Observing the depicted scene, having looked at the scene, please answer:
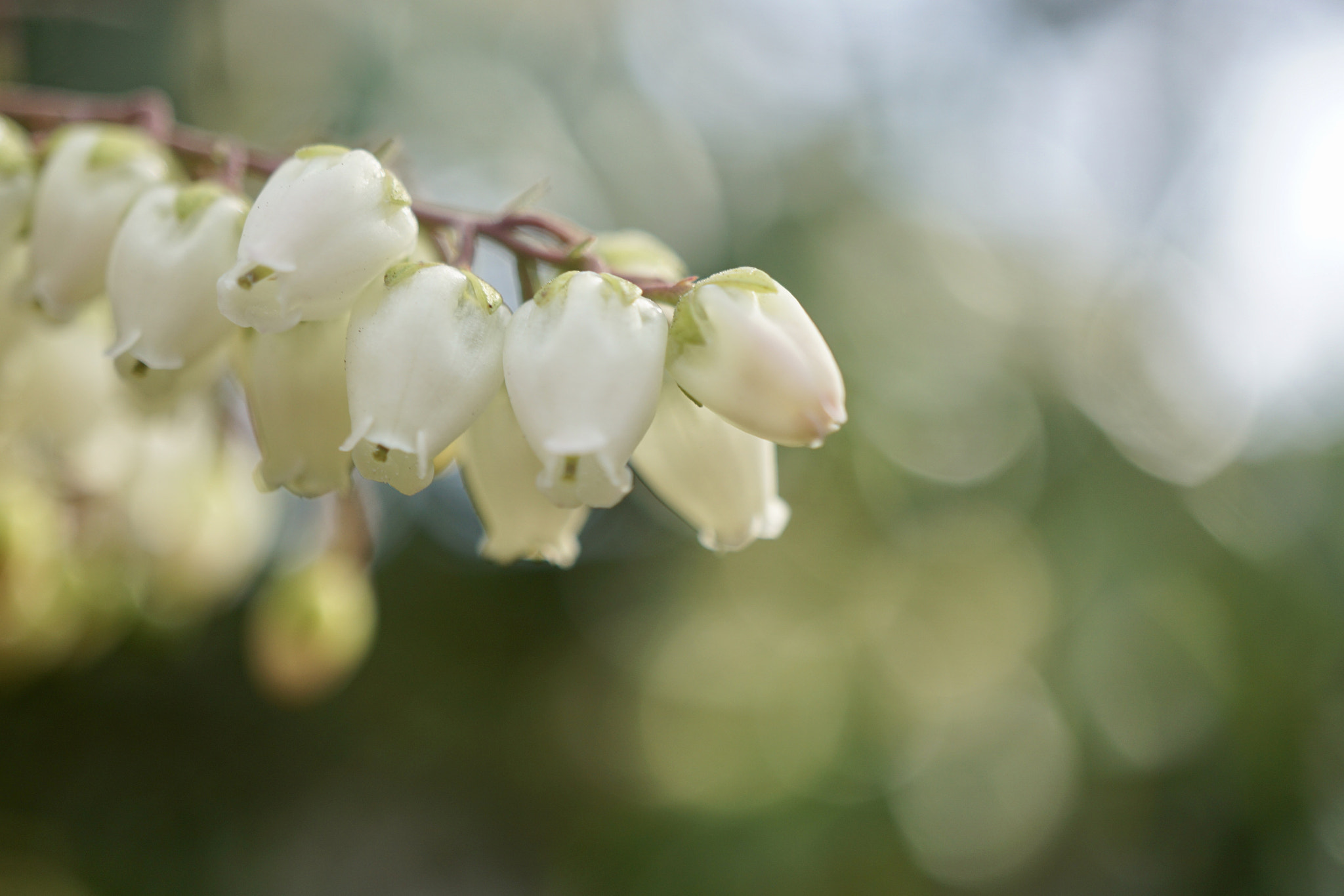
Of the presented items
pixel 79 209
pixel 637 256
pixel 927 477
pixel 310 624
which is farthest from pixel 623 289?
pixel 927 477

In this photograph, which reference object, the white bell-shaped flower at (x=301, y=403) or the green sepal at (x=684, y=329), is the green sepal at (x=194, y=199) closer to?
the white bell-shaped flower at (x=301, y=403)

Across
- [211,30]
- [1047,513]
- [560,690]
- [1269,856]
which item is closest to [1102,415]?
[1047,513]

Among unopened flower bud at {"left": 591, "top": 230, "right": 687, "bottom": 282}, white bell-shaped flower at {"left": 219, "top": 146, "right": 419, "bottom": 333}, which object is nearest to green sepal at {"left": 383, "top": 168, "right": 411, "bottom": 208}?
white bell-shaped flower at {"left": 219, "top": 146, "right": 419, "bottom": 333}

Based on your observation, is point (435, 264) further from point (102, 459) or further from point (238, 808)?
point (238, 808)

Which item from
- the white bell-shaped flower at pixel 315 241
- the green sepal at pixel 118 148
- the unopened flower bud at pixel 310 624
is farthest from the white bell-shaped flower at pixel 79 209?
the unopened flower bud at pixel 310 624

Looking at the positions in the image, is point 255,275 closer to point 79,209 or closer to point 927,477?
point 79,209

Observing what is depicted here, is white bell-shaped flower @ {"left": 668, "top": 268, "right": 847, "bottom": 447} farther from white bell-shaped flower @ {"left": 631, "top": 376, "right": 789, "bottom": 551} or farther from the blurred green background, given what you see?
the blurred green background
